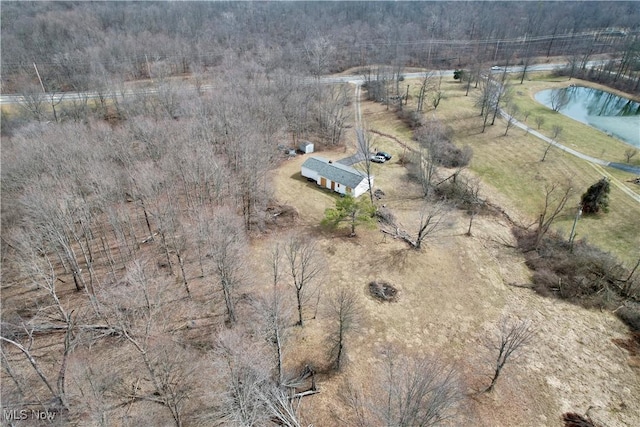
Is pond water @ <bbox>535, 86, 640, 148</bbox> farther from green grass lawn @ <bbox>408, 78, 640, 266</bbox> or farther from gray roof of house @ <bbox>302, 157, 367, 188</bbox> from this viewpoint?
gray roof of house @ <bbox>302, 157, 367, 188</bbox>

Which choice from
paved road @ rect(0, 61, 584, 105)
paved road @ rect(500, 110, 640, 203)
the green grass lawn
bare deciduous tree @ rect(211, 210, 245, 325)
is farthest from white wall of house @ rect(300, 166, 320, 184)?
paved road @ rect(500, 110, 640, 203)

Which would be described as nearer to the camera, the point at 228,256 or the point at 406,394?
the point at 406,394

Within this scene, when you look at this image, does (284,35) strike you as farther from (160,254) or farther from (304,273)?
(304,273)

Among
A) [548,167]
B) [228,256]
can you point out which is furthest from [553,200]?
[228,256]

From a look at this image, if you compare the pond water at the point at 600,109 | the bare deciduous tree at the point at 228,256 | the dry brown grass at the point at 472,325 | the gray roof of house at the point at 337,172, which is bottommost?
the dry brown grass at the point at 472,325

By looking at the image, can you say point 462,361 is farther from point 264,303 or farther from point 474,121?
point 474,121

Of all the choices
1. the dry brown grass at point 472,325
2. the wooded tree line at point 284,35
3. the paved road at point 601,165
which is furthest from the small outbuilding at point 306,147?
the paved road at point 601,165

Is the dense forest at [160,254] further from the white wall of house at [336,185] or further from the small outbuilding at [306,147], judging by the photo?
the white wall of house at [336,185]
